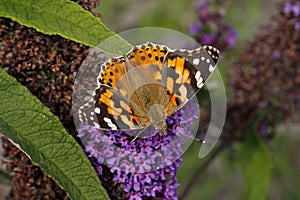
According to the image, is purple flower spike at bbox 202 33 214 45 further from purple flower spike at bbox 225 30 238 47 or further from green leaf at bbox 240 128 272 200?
green leaf at bbox 240 128 272 200

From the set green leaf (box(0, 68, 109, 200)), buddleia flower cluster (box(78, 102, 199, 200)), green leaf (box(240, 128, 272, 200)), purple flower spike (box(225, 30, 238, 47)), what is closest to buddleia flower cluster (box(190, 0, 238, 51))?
purple flower spike (box(225, 30, 238, 47))

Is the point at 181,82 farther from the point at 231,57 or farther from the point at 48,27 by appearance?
the point at 231,57

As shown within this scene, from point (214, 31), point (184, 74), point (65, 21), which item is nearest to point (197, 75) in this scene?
point (184, 74)

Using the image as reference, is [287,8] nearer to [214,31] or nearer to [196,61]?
[214,31]

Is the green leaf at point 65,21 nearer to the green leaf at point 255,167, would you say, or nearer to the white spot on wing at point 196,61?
the white spot on wing at point 196,61

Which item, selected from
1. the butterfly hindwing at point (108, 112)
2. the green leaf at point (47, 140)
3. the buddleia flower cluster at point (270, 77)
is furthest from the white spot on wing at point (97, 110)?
the buddleia flower cluster at point (270, 77)
